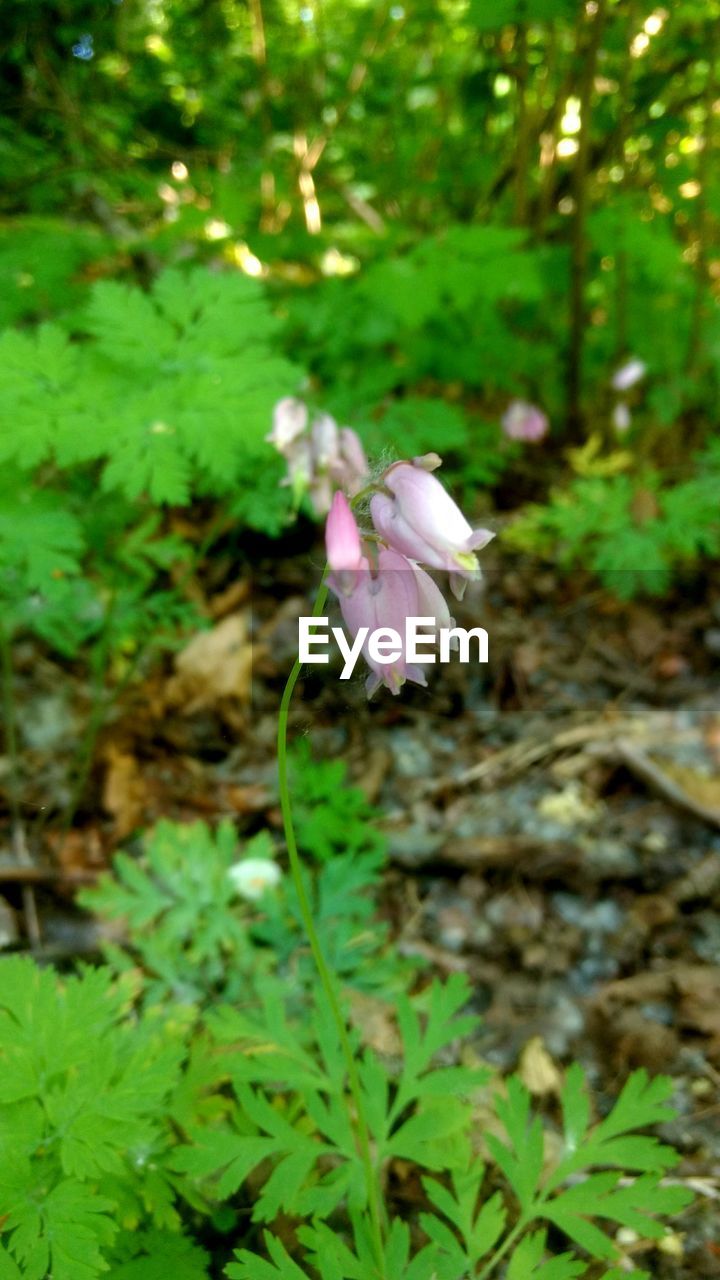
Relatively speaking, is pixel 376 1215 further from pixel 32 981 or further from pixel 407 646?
pixel 407 646

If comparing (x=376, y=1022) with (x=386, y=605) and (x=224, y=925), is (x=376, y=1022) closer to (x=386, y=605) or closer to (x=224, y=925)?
(x=224, y=925)

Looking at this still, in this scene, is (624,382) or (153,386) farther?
(624,382)

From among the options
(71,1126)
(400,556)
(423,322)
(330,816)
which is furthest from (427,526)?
(423,322)

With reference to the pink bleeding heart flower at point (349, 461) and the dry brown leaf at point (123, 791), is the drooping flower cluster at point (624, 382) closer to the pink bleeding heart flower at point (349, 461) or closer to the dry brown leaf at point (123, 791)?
the pink bleeding heart flower at point (349, 461)

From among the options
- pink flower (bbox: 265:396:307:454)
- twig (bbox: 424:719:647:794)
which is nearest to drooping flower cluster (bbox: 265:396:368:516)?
pink flower (bbox: 265:396:307:454)

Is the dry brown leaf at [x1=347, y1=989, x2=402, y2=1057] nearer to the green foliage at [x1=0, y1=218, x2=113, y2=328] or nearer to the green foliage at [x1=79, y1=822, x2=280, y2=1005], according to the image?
the green foliage at [x1=79, y1=822, x2=280, y2=1005]

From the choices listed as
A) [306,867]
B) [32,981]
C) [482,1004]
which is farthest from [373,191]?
[32,981]

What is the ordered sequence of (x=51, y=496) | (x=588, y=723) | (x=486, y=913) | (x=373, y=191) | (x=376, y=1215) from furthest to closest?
(x=373, y=191), (x=588, y=723), (x=486, y=913), (x=51, y=496), (x=376, y=1215)

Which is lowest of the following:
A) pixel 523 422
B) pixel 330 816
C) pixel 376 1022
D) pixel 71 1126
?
pixel 376 1022
